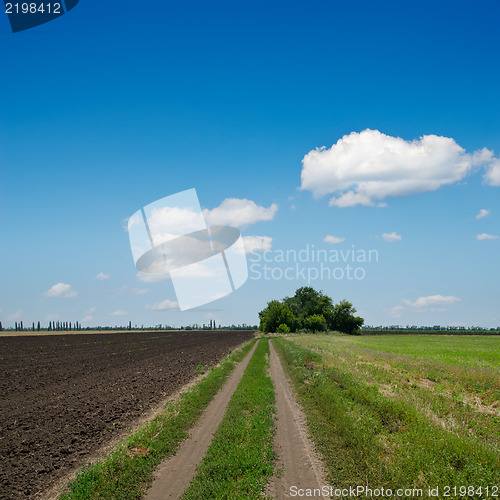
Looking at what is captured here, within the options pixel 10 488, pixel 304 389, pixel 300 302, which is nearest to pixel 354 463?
pixel 10 488

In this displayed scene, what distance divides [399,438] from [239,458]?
4.38m

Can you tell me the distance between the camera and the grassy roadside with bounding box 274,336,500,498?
769cm

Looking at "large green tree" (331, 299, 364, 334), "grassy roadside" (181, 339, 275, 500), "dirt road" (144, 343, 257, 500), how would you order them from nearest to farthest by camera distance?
"grassy roadside" (181, 339, 275, 500), "dirt road" (144, 343, 257, 500), "large green tree" (331, 299, 364, 334)

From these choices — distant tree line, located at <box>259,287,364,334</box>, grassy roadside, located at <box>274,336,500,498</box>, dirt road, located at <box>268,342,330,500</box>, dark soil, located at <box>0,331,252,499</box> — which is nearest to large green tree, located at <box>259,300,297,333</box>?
distant tree line, located at <box>259,287,364,334</box>

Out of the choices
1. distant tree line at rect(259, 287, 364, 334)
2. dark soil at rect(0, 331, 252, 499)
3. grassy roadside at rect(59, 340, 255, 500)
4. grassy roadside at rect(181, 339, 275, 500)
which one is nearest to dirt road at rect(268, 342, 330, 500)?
grassy roadside at rect(181, 339, 275, 500)

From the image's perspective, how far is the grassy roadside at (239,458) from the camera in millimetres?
7441

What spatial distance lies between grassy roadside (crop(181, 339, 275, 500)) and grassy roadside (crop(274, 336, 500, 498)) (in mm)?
1530

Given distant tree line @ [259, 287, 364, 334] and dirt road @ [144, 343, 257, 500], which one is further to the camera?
distant tree line @ [259, 287, 364, 334]

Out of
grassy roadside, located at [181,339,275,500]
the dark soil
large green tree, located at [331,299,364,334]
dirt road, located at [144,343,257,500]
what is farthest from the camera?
large green tree, located at [331,299,364,334]

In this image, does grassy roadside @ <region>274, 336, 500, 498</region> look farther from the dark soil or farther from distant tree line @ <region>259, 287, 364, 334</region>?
distant tree line @ <region>259, 287, 364, 334</region>

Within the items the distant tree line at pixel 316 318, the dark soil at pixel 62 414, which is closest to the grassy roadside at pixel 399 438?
the dark soil at pixel 62 414

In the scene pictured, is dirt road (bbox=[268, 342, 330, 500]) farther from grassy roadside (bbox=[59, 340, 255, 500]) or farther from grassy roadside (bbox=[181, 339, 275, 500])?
grassy roadside (bbox=[59, 340, 255, 500])

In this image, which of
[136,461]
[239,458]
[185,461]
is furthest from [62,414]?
[239,458]

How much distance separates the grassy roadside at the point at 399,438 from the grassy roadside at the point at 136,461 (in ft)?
13.8
